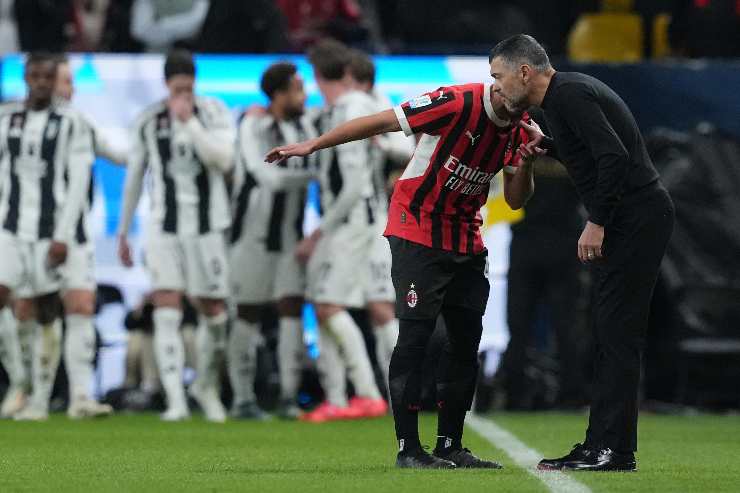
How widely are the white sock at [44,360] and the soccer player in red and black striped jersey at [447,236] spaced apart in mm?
4281

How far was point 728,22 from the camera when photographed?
565 inches

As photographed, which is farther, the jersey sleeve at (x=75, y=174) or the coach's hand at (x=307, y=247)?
the coach's hand at (x=307, y=247)

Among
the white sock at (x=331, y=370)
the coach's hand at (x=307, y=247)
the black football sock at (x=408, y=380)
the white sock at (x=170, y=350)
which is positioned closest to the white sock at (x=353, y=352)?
the white sock at (x=331, y=370)

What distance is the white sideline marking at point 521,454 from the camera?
6234 mm

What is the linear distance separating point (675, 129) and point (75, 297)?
4.89 metres

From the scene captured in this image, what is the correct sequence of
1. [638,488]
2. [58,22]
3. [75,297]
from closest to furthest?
[638,488]
[75,297]
[58,22]

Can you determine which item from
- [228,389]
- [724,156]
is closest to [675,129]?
[724,156]

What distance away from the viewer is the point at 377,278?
1138cm

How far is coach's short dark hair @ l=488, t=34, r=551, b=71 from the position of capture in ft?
22.1

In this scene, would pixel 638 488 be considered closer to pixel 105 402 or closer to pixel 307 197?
pixel 307 197

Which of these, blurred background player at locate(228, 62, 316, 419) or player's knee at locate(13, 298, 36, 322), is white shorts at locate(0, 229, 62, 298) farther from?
blurred background player at locate(228, 62, 316, 419)

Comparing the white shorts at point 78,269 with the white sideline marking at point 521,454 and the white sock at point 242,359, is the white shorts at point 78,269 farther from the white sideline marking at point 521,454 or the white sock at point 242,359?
the white sideline marking at point 521,454

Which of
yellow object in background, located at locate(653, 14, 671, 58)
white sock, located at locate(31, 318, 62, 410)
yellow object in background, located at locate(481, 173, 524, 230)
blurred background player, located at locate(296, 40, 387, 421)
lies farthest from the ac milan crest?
yellow object in background, located at locate(653, 14, 671, 58)

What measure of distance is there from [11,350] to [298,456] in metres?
3.78
